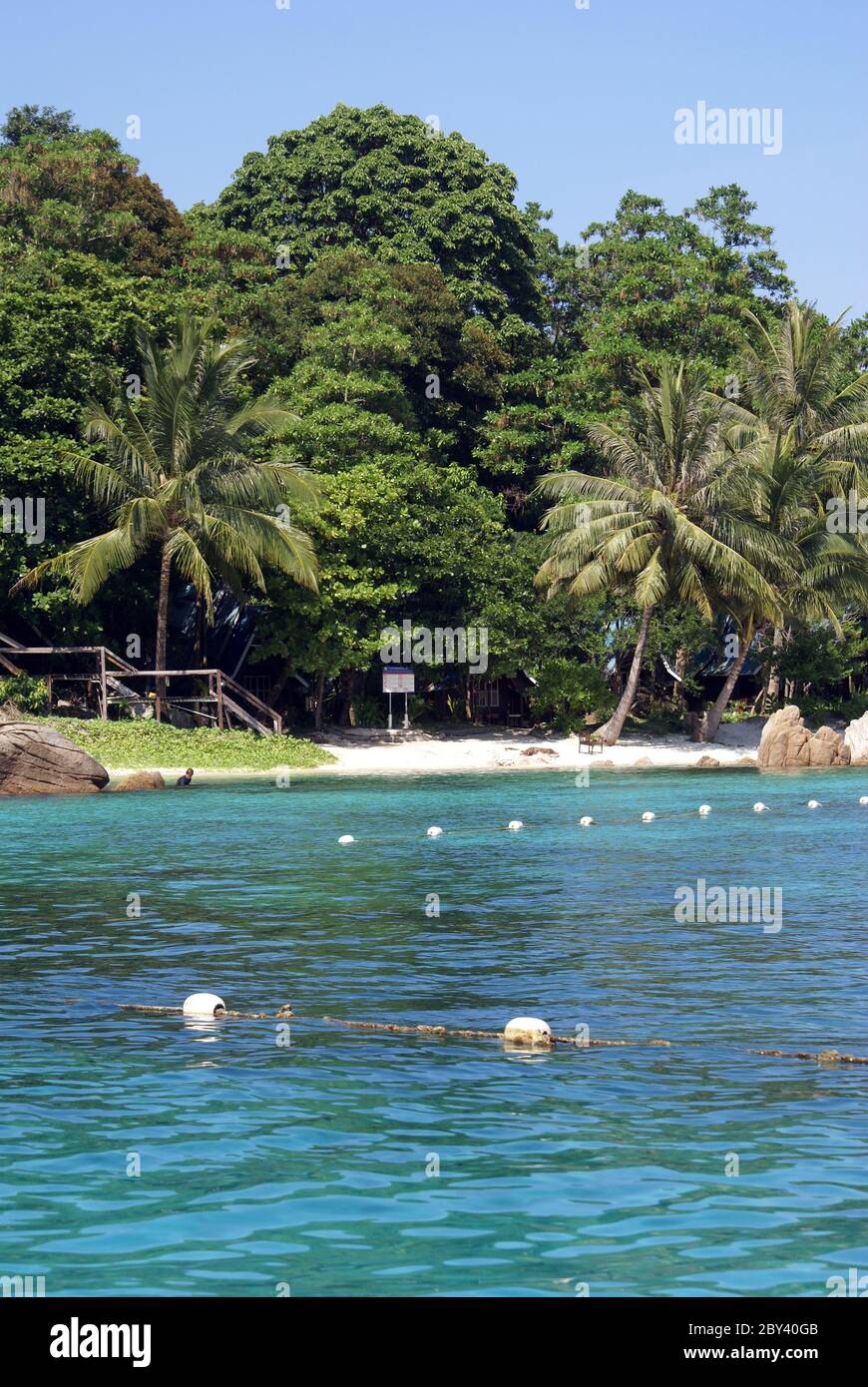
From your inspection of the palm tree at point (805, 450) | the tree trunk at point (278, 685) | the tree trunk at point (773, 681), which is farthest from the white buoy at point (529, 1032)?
the tree trunk at point (773, 681)

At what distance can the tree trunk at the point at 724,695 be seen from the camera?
41619 millimetres

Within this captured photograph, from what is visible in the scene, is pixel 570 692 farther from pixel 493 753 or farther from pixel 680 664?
pixel 493 753

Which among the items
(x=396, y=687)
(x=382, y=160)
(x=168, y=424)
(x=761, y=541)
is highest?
(x=382, y=160)

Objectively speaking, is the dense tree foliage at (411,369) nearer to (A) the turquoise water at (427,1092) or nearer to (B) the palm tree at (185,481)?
(B) the palm tree at (185,481)

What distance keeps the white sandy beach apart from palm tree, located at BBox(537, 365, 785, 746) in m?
1.46

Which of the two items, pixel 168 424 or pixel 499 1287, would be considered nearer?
pixel 499 1287

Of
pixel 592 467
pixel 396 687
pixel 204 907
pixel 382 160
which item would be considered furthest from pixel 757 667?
pixel 204 907

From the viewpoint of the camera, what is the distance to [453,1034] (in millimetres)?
9875

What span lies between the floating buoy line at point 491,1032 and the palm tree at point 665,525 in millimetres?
28719

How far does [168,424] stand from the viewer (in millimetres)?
36312

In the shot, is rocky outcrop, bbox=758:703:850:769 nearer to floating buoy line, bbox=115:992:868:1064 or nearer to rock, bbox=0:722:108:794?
→ rock, bbox=0:722:108:794
